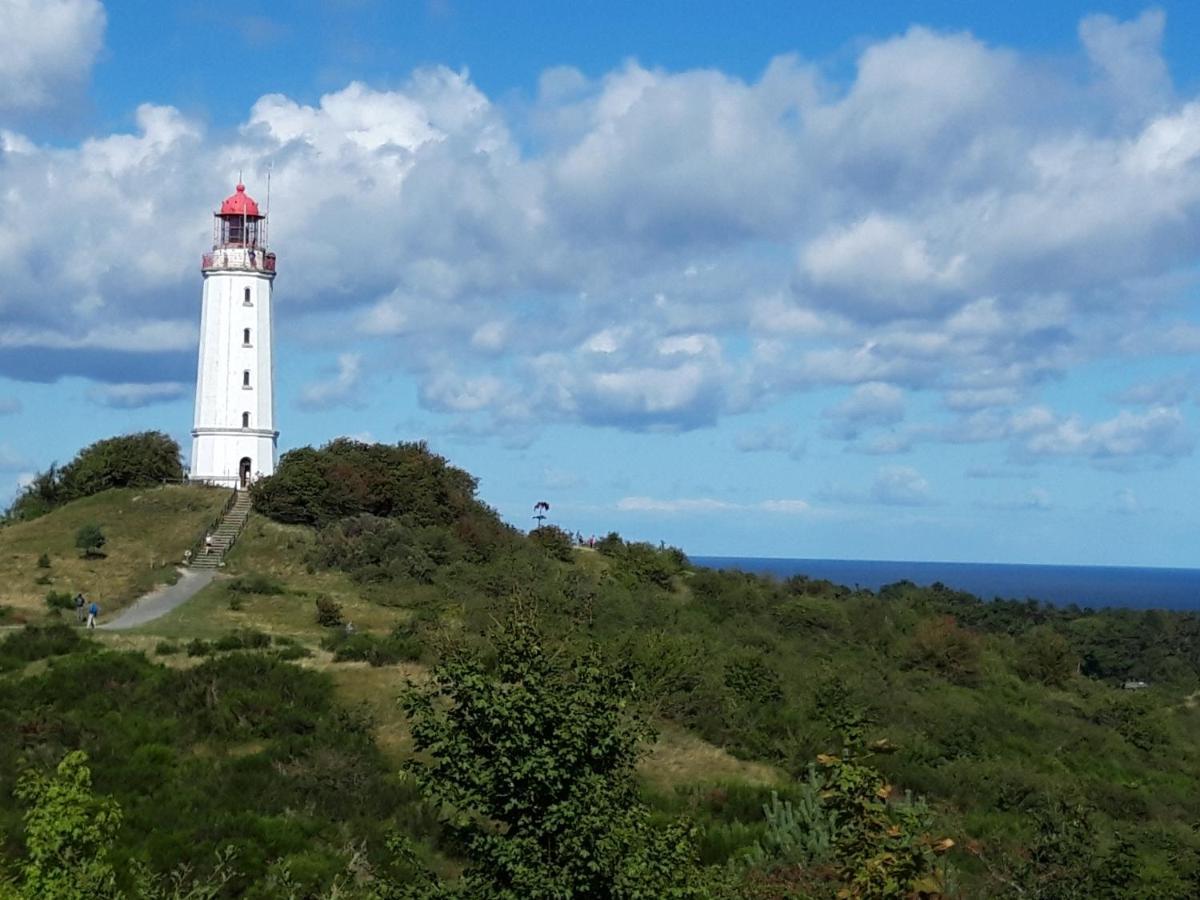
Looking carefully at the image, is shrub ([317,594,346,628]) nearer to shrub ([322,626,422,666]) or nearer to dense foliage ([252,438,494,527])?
shrub ([322,626,422,666])

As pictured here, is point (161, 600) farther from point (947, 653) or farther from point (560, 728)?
point (560, 728)

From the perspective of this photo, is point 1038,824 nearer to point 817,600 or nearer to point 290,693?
point 290,693

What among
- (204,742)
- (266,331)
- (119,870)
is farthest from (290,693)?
(266,331)

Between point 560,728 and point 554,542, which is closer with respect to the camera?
point 560,728

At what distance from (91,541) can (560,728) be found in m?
37.1

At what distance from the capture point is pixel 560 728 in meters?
12.9

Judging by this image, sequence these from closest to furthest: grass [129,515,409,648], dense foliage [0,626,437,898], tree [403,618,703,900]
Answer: tree [403,618,703,900]
dense foliage [0,626,437,898]
grass [129,515,409,648]

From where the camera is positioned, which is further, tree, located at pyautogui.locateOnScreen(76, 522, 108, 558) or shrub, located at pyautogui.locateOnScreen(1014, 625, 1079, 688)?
shrub, located at pyautogui.locateOnScreen(1014, 625, 1079, 688)

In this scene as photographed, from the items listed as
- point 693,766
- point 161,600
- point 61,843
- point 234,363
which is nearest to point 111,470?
point 234,363

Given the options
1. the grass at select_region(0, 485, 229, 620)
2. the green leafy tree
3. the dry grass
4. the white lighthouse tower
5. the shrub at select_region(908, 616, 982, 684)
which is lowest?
the dry grass

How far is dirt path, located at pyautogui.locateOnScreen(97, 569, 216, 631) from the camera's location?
37.8 metres

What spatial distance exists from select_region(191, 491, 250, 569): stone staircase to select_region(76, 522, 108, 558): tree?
3.21 meters

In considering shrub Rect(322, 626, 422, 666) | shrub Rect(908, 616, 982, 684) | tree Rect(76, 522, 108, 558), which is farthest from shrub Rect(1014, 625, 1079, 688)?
tree Rect(76, 522, 108, 558)

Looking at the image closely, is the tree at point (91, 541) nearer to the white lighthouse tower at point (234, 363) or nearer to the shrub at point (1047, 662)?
the white lighthouse tower at point (234, 363)
